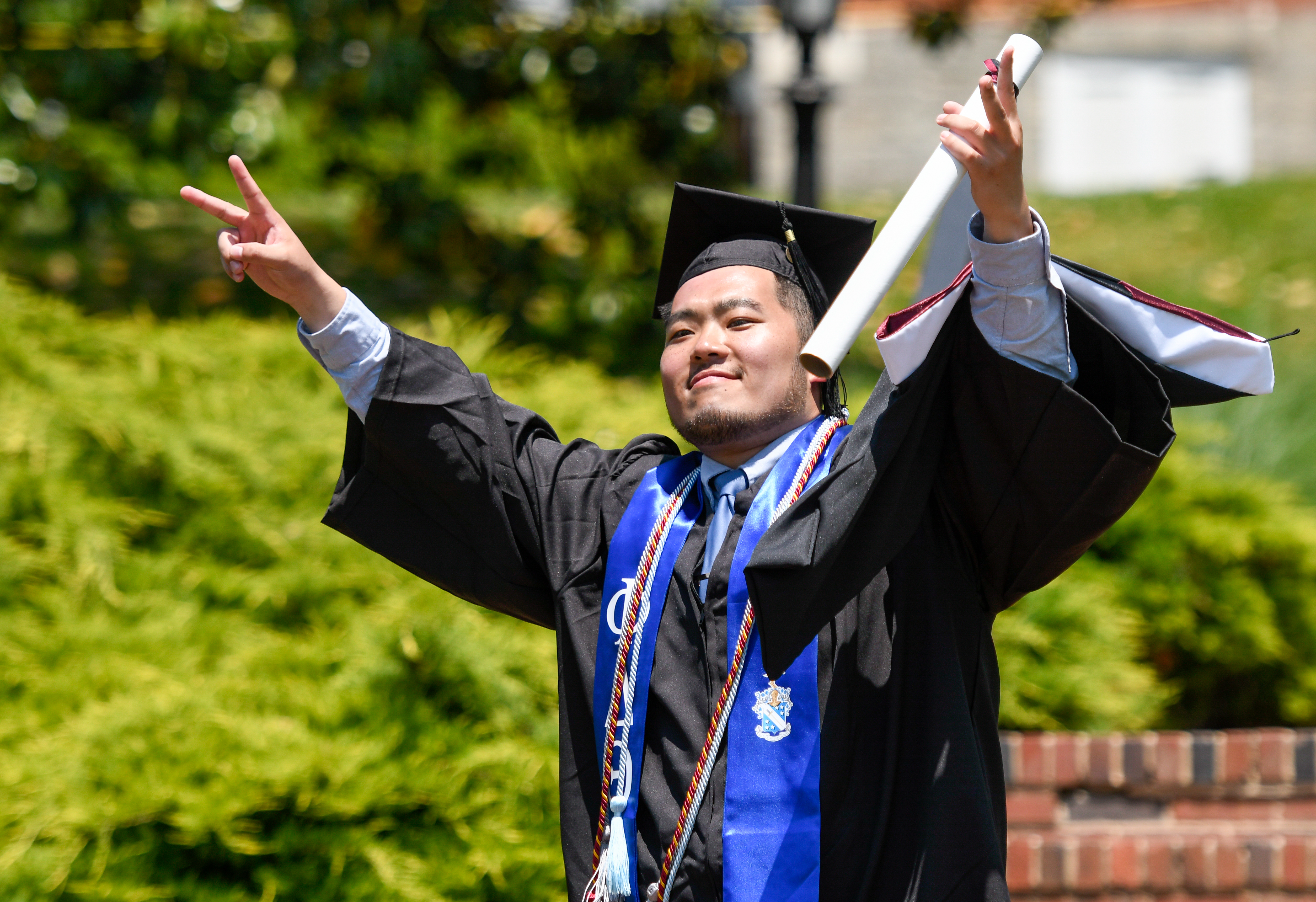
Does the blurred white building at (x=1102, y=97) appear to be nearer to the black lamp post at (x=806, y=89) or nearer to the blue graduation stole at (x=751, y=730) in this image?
the black lamp post at (x=806, y=89)

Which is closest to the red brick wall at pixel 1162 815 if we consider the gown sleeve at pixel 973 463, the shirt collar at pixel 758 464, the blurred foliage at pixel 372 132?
the shirt collar at pixel 758 464

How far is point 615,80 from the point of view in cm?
610

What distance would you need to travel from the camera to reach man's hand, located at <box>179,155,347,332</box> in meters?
1.93

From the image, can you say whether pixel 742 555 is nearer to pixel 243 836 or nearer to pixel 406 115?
pixel 243 836

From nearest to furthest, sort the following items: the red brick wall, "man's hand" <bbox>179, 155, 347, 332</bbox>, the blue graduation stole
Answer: the blue graduation stole
"man's hand" <bbox>179, 155, 347, 332</bbox>
the red brick wall

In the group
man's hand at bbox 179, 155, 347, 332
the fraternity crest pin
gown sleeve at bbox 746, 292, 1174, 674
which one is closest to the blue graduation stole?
the fraternity crest pin

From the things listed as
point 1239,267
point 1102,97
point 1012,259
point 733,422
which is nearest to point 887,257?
point 1012,259

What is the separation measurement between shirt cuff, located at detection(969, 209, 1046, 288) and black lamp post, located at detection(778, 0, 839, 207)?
3464mm

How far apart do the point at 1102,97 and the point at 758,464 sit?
11738 mm

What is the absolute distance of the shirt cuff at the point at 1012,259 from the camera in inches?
64.9

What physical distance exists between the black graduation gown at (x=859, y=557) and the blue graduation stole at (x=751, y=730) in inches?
1.2

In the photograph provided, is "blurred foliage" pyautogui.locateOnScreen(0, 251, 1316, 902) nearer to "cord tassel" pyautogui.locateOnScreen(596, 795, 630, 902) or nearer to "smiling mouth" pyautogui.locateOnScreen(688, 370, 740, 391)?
"cord tassel" pyautogui.locateOnScreen(596, 795, 630, 902)

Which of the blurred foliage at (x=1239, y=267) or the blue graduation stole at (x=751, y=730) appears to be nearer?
the blue graduation stole at (x=751, y=730)

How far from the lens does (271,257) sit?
1.92m
